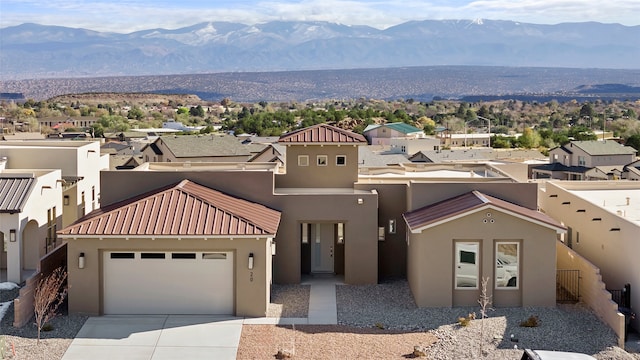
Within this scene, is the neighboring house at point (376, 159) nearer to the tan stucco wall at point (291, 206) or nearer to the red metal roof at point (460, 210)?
the tan stucco wall at point (291, 206)

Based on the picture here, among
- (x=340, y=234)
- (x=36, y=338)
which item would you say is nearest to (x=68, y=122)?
(x=340, y=234)

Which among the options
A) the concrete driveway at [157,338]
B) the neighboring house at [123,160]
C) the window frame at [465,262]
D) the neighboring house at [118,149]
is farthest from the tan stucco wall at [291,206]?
the neighboring house at [118,149]

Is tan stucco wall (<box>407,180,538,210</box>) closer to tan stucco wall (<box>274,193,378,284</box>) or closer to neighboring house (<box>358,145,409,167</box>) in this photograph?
tan stucco wall (<box>274,193,378,284</box>)

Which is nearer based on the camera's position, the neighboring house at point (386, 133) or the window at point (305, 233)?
the window at point (305, 233)

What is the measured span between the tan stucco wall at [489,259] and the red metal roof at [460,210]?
220 millimetres

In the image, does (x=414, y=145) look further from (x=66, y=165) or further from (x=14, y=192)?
(x=14, y=192)

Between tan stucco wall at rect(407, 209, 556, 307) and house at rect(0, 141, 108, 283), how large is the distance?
1188cm

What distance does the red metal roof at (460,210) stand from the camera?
21609 mm

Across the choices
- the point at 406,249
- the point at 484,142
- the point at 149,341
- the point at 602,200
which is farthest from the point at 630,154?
the point at 149,341

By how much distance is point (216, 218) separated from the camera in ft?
70.4

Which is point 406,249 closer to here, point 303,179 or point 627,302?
point 303,179

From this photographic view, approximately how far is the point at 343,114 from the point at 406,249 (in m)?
81.1

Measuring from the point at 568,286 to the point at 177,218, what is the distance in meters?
11.4

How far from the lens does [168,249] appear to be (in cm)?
2122
